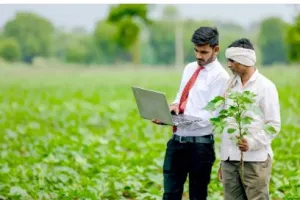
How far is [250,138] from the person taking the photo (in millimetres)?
4434

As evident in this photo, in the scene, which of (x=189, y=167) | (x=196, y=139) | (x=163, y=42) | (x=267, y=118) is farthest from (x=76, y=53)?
(x=267, y=118)

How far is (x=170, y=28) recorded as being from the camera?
8794 cm

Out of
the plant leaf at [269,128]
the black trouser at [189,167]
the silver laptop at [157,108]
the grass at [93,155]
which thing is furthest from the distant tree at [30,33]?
the plant leaf at [269,128]

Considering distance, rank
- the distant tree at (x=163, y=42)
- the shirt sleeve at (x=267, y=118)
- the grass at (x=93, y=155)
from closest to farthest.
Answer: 1. the shirt sleeve at (x=267, y=118)
2. the grass at (x=93, y=155)
3. the distant tree at (x=163, y=42)

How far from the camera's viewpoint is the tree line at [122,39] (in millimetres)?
59688

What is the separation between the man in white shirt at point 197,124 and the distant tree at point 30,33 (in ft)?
177

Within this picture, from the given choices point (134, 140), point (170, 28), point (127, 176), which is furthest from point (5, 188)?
point (170, 28)

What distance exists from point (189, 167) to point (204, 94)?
0.64 metres

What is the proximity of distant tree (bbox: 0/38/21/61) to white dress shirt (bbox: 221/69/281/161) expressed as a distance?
55888 mm

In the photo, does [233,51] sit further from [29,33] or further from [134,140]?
[29,33]

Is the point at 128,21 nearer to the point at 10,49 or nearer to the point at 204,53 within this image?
the point at 10,49

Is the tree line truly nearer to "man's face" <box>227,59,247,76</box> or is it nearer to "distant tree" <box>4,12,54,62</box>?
"distant tree" <box>4,12,54,62</box>

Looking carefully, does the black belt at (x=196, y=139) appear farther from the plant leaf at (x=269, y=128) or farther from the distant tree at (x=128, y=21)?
the distant tree at (x=128, y=21)

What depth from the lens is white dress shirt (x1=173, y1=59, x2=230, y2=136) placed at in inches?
194
